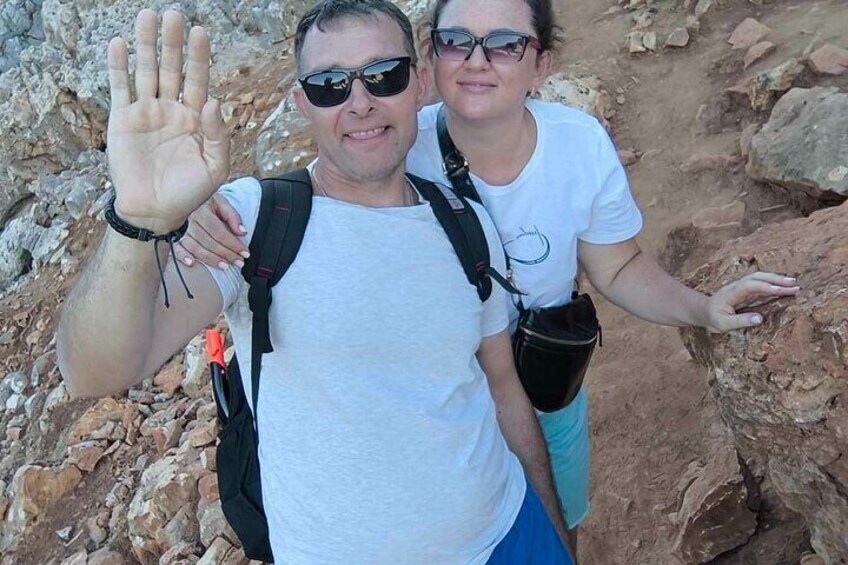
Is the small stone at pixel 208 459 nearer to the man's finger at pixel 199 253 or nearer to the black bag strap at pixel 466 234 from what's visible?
the black bag strap at pixel 466 234

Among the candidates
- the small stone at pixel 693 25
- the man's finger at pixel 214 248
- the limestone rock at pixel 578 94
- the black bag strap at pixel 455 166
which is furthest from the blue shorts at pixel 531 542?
the small stone at pixel 693 25

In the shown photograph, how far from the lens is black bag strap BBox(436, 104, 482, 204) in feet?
8.64

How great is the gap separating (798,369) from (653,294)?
1.85ft

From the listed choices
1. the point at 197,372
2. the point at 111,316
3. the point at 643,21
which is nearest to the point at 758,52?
the point at 643,21

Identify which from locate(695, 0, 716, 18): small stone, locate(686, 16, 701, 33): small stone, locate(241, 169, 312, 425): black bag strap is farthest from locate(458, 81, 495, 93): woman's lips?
locate(695, 0, 716, 18): small stone

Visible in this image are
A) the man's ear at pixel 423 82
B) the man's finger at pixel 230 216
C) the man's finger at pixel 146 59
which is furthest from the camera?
the man's ear at pixel 423 82

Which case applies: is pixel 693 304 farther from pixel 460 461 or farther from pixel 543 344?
pixel 460 461

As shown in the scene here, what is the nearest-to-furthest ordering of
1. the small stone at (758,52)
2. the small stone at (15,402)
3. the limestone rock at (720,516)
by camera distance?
the limestone rock at (720,516)
the small stone at (758,52)
the small stone at (15,402)

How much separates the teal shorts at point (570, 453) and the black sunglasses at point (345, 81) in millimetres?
1451

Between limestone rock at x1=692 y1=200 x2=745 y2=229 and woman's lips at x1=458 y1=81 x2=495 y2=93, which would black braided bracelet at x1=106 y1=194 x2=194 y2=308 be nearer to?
woman's lips at x1=458 y1=81 x2=495 y2=93

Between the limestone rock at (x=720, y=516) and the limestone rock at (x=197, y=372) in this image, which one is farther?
the limestone rock at (x=197, y=372)

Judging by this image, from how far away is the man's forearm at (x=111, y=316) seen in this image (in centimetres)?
188

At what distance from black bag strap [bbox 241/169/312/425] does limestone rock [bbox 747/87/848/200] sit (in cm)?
392

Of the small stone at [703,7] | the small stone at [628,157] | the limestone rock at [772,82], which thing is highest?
the limestone rock at [772,82]
